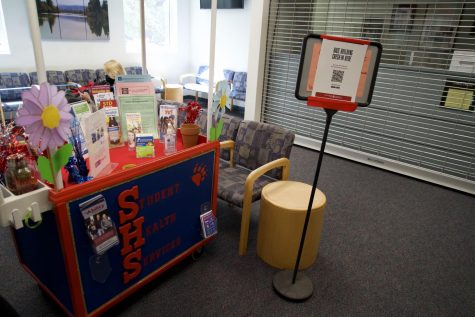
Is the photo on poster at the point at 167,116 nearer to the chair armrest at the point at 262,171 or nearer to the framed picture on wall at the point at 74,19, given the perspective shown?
the chair armrest at the point at 262,171

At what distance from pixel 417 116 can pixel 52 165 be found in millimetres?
3545

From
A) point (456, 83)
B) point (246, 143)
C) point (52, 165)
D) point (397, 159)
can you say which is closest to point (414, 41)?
point (456, 83)

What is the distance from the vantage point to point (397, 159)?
12.1 ft

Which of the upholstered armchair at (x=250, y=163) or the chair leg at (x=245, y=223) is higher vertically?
the upholstered armchair at (x=250, y=163)

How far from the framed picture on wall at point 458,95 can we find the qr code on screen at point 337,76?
2422 millimetres

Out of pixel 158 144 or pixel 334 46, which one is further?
pixel 158 144

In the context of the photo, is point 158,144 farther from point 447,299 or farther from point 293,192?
point 447,299

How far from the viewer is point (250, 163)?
2.50 meters

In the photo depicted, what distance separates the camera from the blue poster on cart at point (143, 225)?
138cm

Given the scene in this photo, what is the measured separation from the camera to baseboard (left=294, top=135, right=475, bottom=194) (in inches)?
131

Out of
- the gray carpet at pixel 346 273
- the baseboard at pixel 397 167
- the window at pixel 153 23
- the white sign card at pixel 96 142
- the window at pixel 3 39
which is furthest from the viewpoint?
the window at pixel 153 23

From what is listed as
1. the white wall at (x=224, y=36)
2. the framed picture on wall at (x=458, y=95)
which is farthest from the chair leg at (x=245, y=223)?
the white wall at (x=224, y=36)

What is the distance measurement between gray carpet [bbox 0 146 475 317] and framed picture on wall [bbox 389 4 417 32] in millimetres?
1879

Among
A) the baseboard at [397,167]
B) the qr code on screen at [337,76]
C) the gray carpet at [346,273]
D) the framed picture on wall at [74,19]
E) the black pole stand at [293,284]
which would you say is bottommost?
the gray carpet at [346,273]
